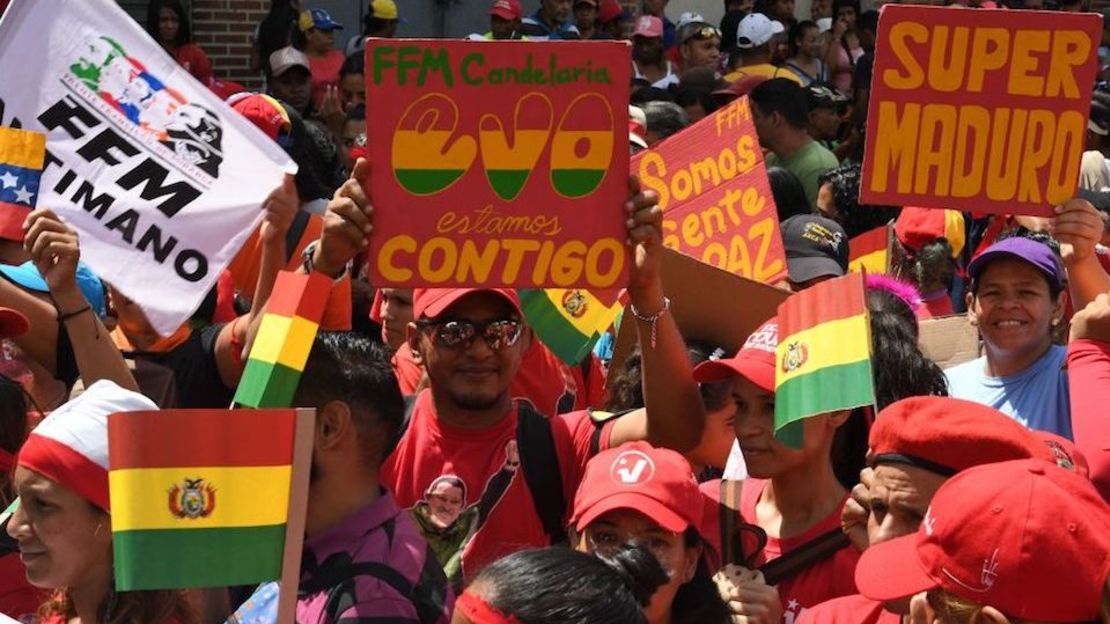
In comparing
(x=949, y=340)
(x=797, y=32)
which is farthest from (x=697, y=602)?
(x=797, y=32)

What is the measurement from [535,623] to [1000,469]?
722 millimetres

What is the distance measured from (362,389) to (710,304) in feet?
4.86

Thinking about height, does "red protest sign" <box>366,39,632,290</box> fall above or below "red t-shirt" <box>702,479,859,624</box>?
above

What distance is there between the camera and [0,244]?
16.6ft

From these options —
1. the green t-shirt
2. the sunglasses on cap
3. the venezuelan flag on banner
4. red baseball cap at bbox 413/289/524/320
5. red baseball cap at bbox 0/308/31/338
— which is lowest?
the green t-shirt

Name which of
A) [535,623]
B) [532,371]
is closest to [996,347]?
[532,371]

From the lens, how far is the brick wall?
13414 mm

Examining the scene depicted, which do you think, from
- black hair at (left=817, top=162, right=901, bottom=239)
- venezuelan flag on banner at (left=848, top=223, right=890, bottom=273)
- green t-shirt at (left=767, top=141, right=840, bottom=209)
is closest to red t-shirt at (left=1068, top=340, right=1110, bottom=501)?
venezuelan flag on banner at (left=848, top=223, right=890, bottom=273)

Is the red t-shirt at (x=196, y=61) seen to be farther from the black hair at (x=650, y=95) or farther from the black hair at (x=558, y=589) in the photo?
the black hair at (x=558, y=589)

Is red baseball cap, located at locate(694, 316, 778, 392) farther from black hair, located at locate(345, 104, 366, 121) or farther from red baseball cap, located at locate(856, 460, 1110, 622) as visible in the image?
black hair, located at locate(345, 104, 366, 121)

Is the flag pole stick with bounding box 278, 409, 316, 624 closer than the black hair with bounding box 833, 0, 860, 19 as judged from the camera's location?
Yes

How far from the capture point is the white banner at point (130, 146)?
4637mm

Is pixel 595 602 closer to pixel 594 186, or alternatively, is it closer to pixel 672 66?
pixel 594 186

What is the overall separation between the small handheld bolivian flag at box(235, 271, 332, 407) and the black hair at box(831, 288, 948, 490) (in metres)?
1.18
